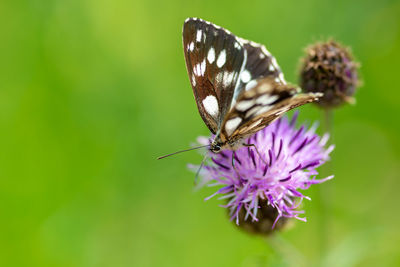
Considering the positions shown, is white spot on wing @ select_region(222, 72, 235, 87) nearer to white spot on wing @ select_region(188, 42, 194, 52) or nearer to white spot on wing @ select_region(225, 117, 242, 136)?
white spot on wing @ select_region(188, 42, 194, 52)

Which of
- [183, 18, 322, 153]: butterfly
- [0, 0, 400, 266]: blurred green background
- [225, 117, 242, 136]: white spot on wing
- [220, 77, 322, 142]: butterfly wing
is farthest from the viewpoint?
[0, 0, 400, 266]: blurred green background

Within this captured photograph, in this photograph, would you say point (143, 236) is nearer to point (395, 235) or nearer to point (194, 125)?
point (194, 125)

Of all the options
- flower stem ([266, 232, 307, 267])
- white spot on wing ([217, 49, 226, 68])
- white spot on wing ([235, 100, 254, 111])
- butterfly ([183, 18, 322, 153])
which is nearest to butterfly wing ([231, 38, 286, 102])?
butterfly ([183, 18, 322, 153])

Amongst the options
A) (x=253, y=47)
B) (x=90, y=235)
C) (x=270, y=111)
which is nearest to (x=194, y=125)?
(x=90, y=235)

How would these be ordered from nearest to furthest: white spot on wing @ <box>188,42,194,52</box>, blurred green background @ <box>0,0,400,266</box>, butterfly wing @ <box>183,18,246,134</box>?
butterfly wing @ <box>183,18,246,134</box>, white spot on wing @ <box>188,42,194,52</box>, blurred green background @ <box>0,0,400,266</box>

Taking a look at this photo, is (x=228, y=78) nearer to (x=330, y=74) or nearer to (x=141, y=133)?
(x=330, y=74)

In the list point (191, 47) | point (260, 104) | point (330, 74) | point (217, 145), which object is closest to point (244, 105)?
point (260, 104)

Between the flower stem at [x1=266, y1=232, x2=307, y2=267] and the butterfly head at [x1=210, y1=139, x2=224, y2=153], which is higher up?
the butterfly head at [x1=210, y1=139, x2=224, y2=153]
